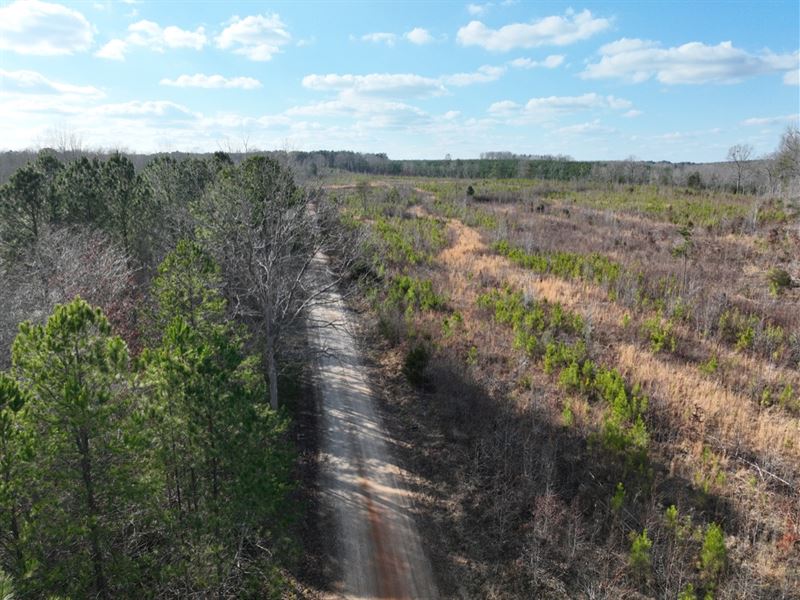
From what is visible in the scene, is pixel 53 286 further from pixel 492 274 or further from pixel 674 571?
pixel 492 274

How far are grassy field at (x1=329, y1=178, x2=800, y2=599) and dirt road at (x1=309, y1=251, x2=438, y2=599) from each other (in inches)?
24.9

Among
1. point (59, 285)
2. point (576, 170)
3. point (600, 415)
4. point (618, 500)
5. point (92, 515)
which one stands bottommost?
point (618, 500)

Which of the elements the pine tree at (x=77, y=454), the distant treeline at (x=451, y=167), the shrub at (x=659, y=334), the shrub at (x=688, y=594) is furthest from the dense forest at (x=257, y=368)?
the distant treeline at (x=451, y=167)

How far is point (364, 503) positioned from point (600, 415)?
8.42 m

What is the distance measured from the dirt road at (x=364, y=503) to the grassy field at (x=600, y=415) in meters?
0.63

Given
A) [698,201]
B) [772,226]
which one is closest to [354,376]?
[772,226]

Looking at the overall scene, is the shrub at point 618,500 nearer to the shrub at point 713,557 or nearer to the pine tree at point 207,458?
the shrub at point 713,557

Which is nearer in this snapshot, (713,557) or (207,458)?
(207,458)

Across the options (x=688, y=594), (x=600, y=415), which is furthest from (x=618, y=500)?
(x=600, y=415)

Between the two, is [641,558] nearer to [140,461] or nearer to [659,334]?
[140,461]

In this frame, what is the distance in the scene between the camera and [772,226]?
40.3 metres

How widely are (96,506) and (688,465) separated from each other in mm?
15020

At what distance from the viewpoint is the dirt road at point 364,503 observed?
11469mm

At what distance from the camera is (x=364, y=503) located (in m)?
14.0
